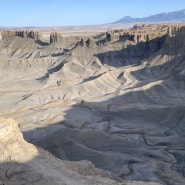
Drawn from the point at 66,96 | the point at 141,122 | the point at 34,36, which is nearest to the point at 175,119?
the point at 141,122

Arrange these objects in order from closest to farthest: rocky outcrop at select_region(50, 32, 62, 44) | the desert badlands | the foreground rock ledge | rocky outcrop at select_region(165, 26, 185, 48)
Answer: the foreground rock ledge
the desert badlands
rocky outcrop at select_region(165, 26, 185, 48)
rocky outcrop at select_region(50, 32, 62, 44)

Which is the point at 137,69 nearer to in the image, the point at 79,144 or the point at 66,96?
the point at 66,96

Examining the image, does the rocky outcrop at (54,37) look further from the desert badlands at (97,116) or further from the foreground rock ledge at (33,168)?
the foreground rock ledge at (33,168)

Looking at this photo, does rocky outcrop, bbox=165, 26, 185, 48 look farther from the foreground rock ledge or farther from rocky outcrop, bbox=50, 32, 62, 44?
the foreground rock ledge

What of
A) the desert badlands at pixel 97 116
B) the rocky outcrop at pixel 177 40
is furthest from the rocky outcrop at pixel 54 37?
the rocky outcrop at pixel 177 40

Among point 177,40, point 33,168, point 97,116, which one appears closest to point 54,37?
point 177,40

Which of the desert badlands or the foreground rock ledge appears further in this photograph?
the desert badlands

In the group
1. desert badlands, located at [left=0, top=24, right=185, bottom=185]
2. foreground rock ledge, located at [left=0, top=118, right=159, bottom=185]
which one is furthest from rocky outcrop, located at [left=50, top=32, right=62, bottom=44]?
foreground rock ledge, located at [left=0, top=118, right=159, bottom=185]
